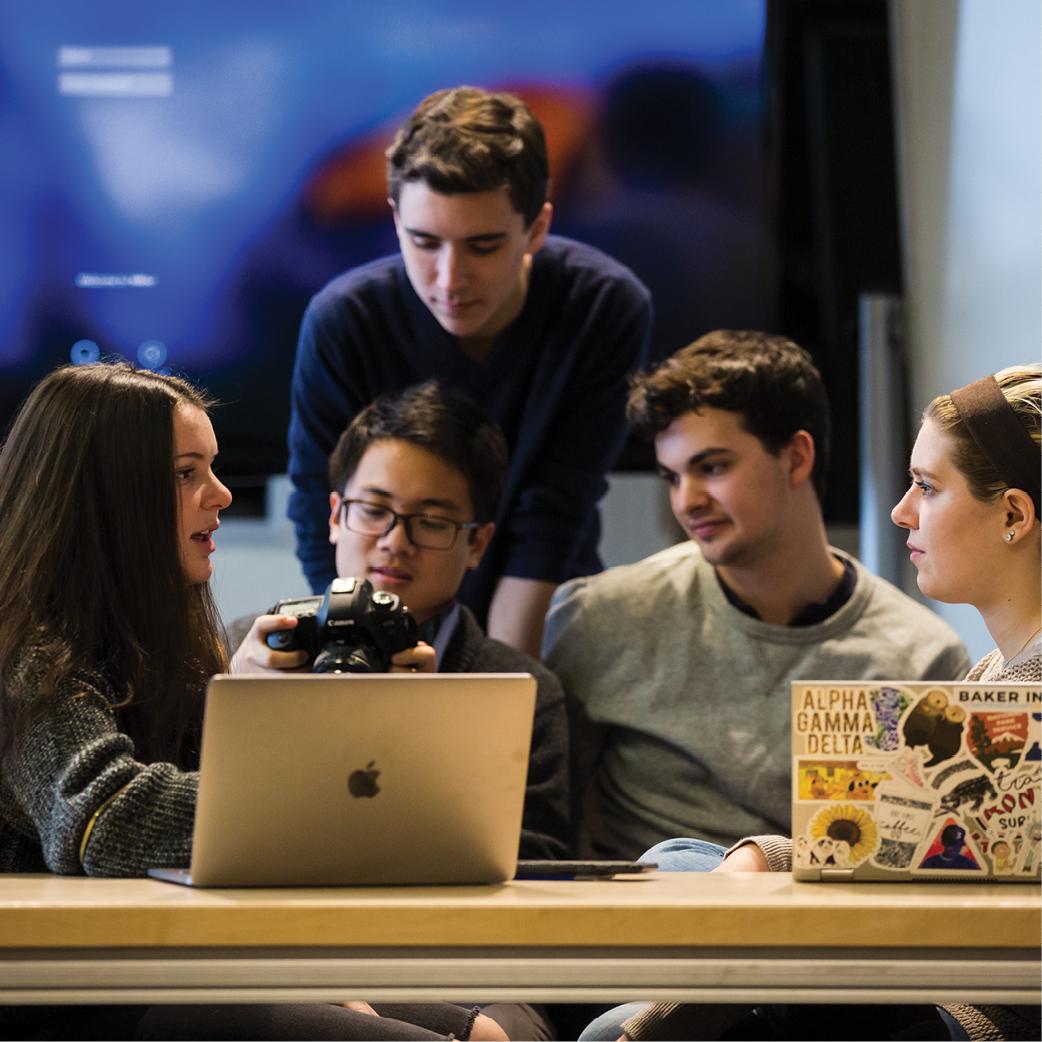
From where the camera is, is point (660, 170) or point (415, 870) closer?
point (415, 870)

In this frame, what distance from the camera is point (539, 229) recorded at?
2.87 m

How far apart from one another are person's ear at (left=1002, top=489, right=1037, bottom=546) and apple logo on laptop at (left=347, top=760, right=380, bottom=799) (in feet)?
2.64

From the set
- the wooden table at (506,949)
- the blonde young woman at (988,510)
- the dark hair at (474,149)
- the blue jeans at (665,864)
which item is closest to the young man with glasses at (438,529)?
the blue jeans at (665,864)

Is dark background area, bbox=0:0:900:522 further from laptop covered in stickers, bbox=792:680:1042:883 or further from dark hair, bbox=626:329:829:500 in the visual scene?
laptop covered in stickers, bbox=792:680:1042:883

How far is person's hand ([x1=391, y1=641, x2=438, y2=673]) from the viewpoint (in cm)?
169

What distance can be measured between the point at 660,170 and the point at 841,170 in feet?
1.27

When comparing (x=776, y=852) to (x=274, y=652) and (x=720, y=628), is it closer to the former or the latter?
(x=274, y=652)

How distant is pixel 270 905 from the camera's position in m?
1.11

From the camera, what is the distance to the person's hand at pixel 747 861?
59.1 inches

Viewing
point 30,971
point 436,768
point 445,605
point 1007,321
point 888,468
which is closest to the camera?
point 30,971

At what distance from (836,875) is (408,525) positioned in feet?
3.93

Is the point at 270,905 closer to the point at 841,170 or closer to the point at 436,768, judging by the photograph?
the point at 436,768

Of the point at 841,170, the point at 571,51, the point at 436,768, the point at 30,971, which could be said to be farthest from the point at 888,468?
the point at 30,971

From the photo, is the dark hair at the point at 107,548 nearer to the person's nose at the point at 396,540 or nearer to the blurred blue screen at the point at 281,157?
the person's nose at the point at 396,540
